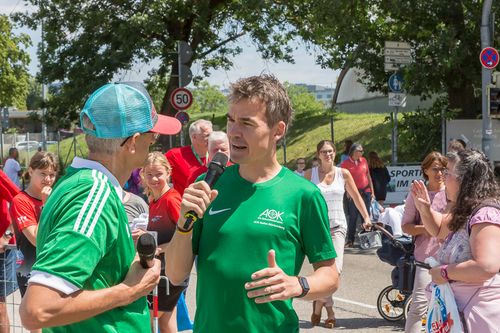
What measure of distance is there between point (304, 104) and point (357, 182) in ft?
231

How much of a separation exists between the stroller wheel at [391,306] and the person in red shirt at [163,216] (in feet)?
10.5

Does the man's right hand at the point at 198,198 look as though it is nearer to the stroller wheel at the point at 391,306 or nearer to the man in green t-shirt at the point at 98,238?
the man in green t-shirt at the point at 98,238

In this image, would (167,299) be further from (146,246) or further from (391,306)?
(146,246)

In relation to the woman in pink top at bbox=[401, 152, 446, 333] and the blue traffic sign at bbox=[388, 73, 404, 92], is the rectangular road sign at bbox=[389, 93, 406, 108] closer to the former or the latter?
the blue traffic sign at bbox=[388, 73, 404, 92]

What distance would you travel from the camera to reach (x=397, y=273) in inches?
343

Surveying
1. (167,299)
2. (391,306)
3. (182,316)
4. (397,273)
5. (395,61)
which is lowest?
(391,306)

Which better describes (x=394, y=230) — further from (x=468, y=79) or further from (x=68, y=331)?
(x=468, y=79)

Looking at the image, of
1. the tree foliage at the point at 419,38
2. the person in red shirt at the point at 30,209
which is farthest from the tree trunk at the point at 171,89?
the person in red shirt at the point at 30,209

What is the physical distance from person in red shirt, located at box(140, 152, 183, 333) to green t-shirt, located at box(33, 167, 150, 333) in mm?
4102

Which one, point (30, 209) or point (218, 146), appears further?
point (30, 209)

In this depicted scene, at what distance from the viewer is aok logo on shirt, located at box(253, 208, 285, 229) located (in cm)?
359

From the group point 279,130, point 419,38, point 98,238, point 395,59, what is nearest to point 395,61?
point 395,59

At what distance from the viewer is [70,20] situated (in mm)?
30703

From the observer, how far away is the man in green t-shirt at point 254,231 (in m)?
3.58
